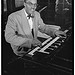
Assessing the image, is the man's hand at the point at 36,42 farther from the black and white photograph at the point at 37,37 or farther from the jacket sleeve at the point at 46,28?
the jacket sleeve at the point at 46,28

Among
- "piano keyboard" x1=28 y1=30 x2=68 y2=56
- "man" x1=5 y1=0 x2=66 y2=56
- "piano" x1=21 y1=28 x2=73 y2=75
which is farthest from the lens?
"man" x1=5 y1=0 x2=66 y2=56

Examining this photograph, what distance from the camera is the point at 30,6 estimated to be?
2.23 metres

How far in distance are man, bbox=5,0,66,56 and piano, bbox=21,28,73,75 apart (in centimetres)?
10

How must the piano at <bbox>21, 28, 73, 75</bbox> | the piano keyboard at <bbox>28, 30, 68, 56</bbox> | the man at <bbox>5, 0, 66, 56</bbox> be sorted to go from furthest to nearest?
the man at <bbox>5, 0, 66, 56</bbox> < the piano keyboard at <bbox>28, 30, 68, 56</bbox> < the piano at <bbox>21, 28, 73, 75</bbox>

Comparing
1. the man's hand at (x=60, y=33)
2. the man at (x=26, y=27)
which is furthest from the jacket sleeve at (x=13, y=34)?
the man's hand at (x=60, y=33)

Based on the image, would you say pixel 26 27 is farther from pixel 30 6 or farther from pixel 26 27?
pixel 30 6

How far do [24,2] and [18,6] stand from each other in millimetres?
79

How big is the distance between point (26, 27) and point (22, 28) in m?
0.05

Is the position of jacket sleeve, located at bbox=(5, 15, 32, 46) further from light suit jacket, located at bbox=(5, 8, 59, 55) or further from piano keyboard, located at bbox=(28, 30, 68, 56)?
piano keyboard, located at bbox=(28, 30, 68, 56)

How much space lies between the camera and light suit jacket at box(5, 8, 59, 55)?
7.36ft

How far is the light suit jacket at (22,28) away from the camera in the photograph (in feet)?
7.36

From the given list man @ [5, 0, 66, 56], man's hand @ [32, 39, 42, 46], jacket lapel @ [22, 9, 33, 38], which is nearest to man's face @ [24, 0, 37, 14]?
man @ [5, 0, 66, 56]

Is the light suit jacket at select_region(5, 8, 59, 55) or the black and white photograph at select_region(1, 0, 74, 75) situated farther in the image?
the light suit jacket at select_region(5, 8, 59, 55)

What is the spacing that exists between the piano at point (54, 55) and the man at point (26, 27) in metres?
0.10
